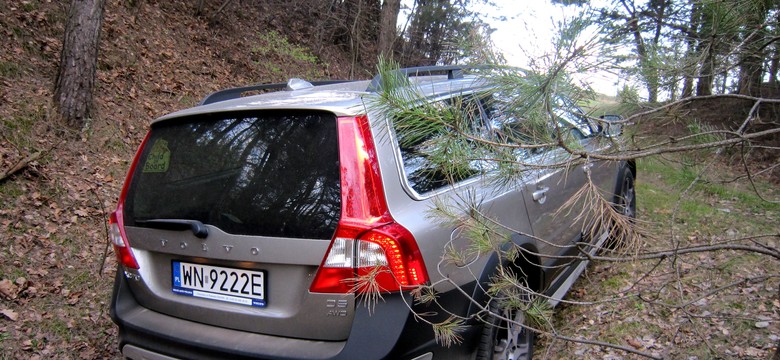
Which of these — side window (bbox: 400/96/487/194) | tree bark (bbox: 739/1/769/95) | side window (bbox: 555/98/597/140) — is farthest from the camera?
tree bark (bbox: 739/1/769/95)

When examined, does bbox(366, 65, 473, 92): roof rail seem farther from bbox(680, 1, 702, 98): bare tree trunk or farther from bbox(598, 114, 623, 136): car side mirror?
bbox(680, 1, 702, 98): bare tree trunk

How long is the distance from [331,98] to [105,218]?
331 centimetres

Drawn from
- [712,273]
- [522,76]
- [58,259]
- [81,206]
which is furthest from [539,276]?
[81,206]

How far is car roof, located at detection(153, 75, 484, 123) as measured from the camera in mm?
1849

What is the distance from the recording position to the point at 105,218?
4531mm

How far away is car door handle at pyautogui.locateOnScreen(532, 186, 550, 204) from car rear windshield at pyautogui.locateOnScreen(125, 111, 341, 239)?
4.48 ft

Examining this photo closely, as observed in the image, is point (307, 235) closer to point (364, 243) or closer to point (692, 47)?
point (364, 243)

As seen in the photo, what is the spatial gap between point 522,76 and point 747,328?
282cm

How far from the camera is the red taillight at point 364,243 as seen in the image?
6.49ft

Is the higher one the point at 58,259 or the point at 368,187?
the point at 368,187

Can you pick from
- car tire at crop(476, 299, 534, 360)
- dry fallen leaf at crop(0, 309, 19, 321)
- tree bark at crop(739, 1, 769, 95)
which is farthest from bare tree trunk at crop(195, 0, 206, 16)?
tree bark at crop(739, 1, 769, 95)

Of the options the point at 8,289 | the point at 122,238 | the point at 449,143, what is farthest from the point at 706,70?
the point at 8,289

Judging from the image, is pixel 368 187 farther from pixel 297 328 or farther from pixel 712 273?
pixel 712 273

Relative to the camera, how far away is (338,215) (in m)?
2.01
